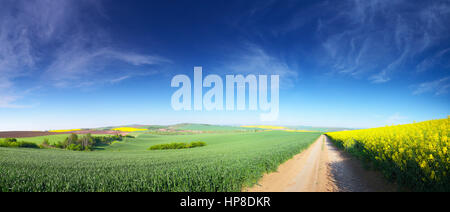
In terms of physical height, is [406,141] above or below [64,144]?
above

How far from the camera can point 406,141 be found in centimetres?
753

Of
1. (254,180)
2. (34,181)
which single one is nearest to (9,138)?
(34,181)

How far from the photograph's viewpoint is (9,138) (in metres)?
31.0
